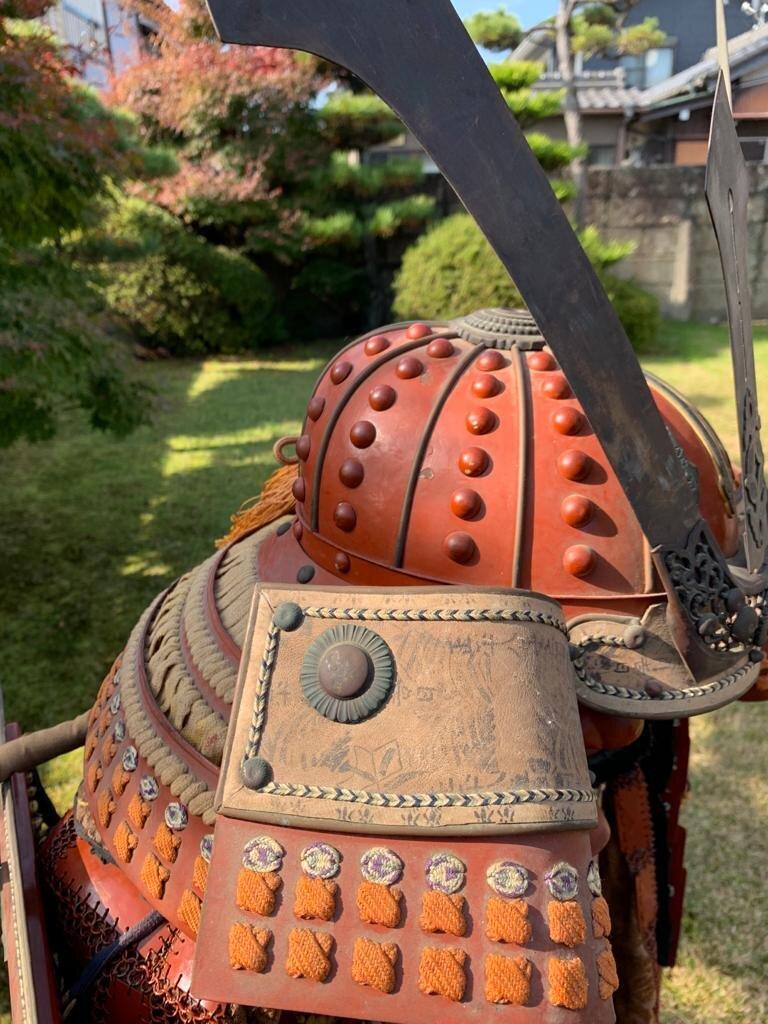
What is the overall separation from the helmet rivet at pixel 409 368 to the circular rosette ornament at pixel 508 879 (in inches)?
27.2

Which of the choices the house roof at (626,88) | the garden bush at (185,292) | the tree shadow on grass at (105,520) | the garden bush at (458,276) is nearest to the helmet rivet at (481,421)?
the tree shadow on grass at (105,520)

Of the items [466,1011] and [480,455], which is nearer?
[466,1011]

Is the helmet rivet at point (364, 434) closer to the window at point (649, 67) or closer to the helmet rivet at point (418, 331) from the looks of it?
the helmet rivet at point (418, 331)

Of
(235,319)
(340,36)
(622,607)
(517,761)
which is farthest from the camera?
(235,319)

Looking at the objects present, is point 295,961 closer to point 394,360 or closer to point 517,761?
point 517,761

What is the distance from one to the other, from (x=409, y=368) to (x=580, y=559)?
1.28ft

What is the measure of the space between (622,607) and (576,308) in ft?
1.42

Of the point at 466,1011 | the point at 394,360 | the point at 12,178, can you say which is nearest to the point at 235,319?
the point at 12,178

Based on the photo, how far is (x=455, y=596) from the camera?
86 cm

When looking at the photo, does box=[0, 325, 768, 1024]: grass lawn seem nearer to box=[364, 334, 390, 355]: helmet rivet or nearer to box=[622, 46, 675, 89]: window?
box=[364, 334, 390, 355]: helmet rivet

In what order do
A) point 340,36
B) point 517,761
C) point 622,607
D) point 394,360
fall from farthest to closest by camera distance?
point 394,360 → point 622,607 → point 517,761 → point 340,36

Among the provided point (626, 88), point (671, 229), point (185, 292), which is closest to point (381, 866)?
point (185, 292)

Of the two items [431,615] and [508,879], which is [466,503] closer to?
[431,615]

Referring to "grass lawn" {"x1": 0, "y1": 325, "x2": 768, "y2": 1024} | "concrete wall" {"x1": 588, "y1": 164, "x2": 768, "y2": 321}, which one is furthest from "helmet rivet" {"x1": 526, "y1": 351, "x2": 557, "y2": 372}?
"concrete wall" {"x1": 588, "y1": 164, "x2": 768, "y2": 321}
